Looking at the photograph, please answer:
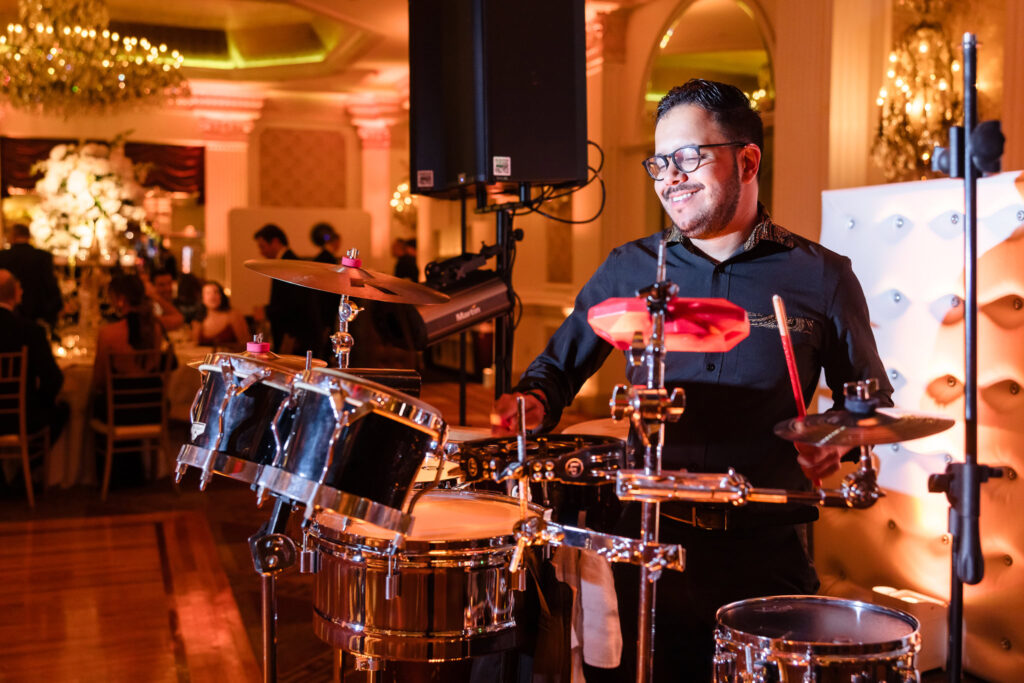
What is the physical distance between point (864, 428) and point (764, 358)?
2.11ft

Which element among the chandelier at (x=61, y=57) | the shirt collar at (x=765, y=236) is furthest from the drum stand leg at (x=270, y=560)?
the chandelier at (x=61, y=57)

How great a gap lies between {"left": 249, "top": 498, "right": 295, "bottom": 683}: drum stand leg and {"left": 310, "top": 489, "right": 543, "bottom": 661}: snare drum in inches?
4.2

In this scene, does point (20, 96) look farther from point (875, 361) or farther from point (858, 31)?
point (875, 361)

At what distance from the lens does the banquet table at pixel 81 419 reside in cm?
587

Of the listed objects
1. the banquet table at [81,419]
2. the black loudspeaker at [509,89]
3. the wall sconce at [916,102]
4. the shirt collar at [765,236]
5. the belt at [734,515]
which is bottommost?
the banquet table at [81,419]

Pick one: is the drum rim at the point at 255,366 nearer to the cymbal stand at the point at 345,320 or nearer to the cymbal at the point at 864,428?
the cymbal stand at the point at 345,320

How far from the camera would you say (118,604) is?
3951 mm

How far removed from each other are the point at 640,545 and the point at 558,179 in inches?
68.2

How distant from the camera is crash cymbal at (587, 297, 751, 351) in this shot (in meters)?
1.25

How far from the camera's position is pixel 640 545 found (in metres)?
1.27

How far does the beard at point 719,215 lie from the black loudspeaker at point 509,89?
103 cm

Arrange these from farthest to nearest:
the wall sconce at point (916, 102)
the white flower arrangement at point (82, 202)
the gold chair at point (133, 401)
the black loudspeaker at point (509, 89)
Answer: the white flower arrangement at point (82, 202)
the wall sconce at point (916, 102)
the gold chair at point (133, 401)
the black loudspeaker at point (509, 89)

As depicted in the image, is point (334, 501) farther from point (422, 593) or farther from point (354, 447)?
point (422, 593)

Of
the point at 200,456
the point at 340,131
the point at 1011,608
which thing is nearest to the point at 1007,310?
the point at 1011,608
